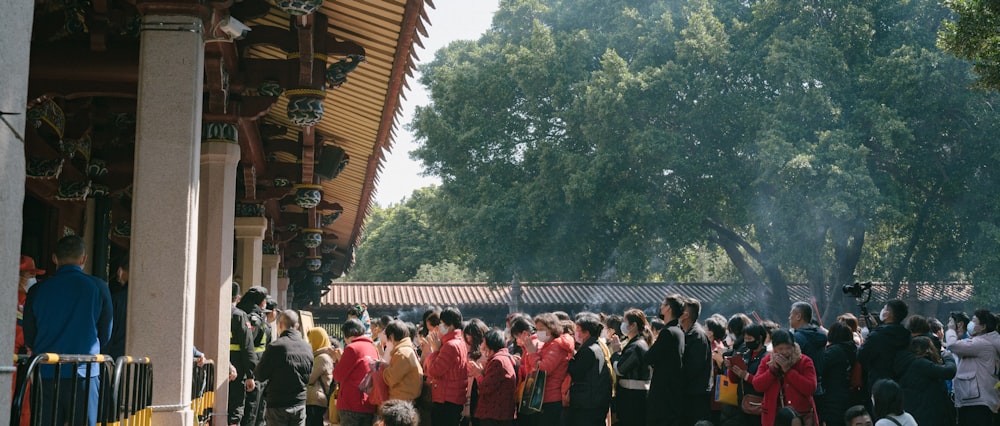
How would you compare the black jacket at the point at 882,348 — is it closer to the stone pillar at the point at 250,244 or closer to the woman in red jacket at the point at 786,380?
the woman in red jacket at the point at 786,380

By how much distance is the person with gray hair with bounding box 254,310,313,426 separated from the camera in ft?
32.1

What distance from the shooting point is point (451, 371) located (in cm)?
1009

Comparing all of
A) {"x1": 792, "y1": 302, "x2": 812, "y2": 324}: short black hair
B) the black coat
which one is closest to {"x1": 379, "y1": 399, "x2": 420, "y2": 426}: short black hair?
{"x1": 792, "y1": 302, "x2": 812, "y2": 324}: short black hair

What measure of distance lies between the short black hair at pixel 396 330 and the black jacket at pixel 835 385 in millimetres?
3952

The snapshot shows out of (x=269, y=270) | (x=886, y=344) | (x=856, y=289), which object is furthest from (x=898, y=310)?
(x=269, y=270)

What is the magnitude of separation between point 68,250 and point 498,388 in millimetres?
5371

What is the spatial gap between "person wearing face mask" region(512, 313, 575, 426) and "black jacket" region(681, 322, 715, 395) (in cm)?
143

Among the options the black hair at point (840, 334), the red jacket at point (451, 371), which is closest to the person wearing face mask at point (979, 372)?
the black hair at point (840, 334)

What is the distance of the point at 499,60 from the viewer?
3791cm

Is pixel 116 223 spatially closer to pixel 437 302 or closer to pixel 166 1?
pixel 166 1

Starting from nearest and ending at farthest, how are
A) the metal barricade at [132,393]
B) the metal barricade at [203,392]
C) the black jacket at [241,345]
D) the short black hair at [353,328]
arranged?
the metal barricade at [132,393] → the metal barricade at [203,392] → the short black hair at [353,328] → the black jacket at [241,345]

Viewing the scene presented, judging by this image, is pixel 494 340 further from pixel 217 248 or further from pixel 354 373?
pixel 217 248

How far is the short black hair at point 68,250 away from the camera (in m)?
5.51

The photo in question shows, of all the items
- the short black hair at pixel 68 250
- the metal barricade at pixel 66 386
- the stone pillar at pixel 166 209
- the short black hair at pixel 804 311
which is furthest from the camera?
the short black hair at pixel 804 311
